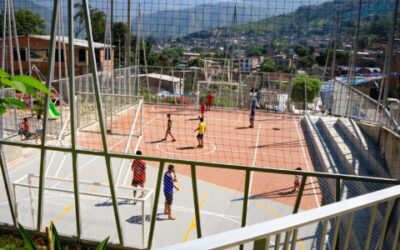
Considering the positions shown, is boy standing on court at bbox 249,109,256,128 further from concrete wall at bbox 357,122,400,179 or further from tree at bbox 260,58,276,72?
tree at bbox 260,58,276,72

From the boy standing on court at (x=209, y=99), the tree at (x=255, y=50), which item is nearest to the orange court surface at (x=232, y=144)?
the boy standing on court at (x=209, y=99)

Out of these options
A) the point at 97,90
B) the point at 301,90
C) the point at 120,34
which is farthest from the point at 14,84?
the point at 301,90

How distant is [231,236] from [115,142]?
11470 millimetres

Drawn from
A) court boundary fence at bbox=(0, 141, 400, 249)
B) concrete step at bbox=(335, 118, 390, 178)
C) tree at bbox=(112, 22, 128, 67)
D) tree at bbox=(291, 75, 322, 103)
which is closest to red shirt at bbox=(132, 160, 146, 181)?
court boundary fence at bbox=(0, 141, 400, 249)

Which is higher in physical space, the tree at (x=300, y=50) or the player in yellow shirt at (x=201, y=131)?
the tree at (x=300, y=50)

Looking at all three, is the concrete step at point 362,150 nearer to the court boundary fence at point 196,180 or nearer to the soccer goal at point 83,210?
the court boundary fence at point 196,180

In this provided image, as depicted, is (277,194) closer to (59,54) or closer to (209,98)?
(59,54)

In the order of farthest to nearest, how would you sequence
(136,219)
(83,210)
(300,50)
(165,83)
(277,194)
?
(165,83), (277,194), (83,210), (136,219), (300,50)

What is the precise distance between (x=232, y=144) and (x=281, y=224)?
1162 centimetres

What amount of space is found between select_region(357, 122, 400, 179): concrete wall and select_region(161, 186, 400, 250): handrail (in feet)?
15.2

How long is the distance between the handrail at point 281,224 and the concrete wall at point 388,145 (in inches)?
182

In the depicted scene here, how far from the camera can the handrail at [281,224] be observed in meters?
1.08

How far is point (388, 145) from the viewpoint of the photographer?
23.6ft

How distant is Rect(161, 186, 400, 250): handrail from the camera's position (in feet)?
3.56
